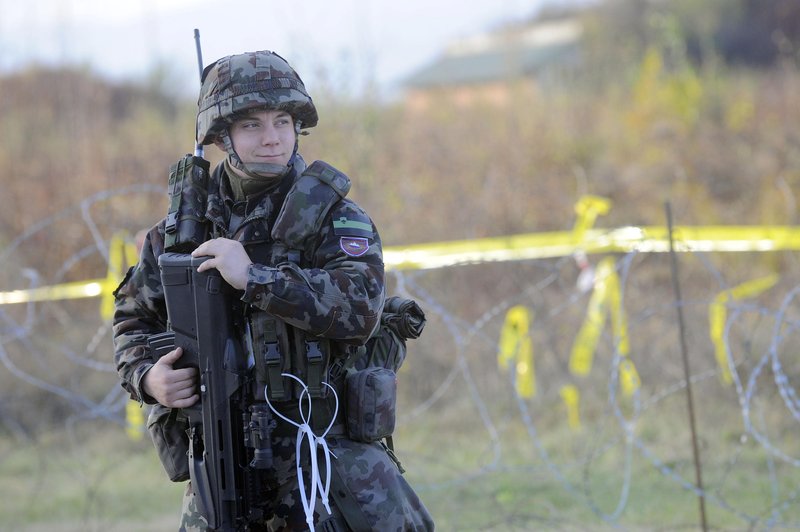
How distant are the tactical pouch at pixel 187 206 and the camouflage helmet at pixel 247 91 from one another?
0.28 feet

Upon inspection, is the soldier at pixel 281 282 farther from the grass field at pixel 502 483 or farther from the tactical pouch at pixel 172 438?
the grass field at pixel 502 483

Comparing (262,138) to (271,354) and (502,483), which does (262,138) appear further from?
(502,483)

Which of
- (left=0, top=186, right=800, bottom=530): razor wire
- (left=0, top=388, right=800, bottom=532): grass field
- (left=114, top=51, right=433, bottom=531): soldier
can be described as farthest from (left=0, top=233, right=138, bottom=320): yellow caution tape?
(left=114, top=51, right=433, bottom=531): soldier

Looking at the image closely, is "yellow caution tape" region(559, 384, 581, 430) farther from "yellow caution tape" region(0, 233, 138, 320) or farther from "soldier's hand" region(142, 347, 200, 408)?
"soldier's hand" region(142, 347, 200, 408)

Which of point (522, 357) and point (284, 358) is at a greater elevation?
point (284, 358)

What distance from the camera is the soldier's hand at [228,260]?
264 centimetres

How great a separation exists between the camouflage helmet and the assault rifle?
0.40 meters

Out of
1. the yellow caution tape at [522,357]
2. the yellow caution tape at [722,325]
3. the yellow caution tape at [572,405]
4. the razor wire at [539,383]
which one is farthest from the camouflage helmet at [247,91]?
the yellow caution tape at [572,405]

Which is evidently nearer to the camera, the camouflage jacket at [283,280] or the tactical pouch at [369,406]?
the camouflage jacket at [283,280]

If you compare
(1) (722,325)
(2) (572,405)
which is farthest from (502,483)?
(1) (722,325)

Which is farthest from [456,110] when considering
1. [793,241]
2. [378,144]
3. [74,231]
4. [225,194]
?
[225,194]

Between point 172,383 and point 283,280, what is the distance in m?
0.44

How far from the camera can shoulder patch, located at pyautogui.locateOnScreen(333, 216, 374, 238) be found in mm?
2777

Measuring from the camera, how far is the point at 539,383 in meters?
7.21
